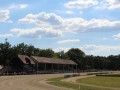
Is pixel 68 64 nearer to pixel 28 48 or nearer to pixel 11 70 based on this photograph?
pixel 28 48

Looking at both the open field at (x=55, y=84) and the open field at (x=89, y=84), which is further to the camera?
the open field at (x=89, y=84)

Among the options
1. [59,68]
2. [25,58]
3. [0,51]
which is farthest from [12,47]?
[25,58]

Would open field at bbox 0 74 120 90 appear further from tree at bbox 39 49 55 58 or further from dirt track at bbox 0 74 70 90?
tree at bbox 39 49 55 58

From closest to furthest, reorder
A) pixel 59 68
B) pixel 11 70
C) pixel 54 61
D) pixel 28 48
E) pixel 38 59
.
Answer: pixel 11 70 < pixel 38 59 < pixel 54 61 < pixel 59 68 < pixel 28 48

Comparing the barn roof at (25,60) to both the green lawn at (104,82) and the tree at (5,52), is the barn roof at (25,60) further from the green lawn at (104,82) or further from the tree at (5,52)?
the green lawn at (104,82)

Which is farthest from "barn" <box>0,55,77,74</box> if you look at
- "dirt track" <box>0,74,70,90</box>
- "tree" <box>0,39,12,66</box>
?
"dirt track" <box>0,74,70,90</box>

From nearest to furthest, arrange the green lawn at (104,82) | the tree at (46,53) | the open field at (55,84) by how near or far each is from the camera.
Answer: the open field at (55,84), the green lawn at (104,82), the tree at (46,53)

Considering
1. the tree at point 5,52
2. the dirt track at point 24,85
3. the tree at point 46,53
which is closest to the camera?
the dirt track at point 24,85

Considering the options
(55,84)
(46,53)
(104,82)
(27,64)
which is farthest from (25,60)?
(55,84)

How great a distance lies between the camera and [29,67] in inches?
4579

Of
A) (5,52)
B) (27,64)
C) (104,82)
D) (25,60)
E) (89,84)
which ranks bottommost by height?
(89,84)

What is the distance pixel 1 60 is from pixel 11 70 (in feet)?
110

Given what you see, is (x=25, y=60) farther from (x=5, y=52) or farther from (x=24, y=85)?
(x=24, y=85)

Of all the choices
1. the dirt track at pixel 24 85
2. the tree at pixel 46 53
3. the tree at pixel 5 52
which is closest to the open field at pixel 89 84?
the dirt track at pixel 24 85
